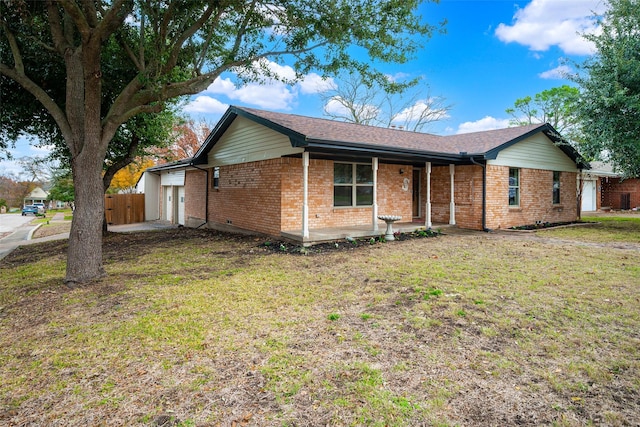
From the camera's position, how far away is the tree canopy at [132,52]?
604cm

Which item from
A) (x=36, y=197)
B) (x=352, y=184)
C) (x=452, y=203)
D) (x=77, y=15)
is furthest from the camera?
(x=36, y=197)

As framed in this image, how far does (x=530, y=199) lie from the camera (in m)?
14.2

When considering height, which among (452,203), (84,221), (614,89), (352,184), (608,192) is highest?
(614,89)

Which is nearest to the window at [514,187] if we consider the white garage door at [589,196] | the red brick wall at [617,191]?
the white garage door at [589,196]

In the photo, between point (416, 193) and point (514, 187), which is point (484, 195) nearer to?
point (514, 187)

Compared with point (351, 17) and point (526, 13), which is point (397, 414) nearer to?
point (351, 17)

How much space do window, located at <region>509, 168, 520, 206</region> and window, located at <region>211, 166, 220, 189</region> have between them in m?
11.9

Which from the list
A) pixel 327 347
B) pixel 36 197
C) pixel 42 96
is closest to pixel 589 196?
pixel 327 347

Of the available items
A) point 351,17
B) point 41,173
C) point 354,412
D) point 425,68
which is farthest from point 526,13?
point 41,173

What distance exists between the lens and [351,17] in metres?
7.14

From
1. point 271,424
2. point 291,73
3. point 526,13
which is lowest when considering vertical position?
point 271,424

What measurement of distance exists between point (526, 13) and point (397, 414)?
14975 mm

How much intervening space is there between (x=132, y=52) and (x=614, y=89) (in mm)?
14254

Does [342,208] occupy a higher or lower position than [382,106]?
lower
